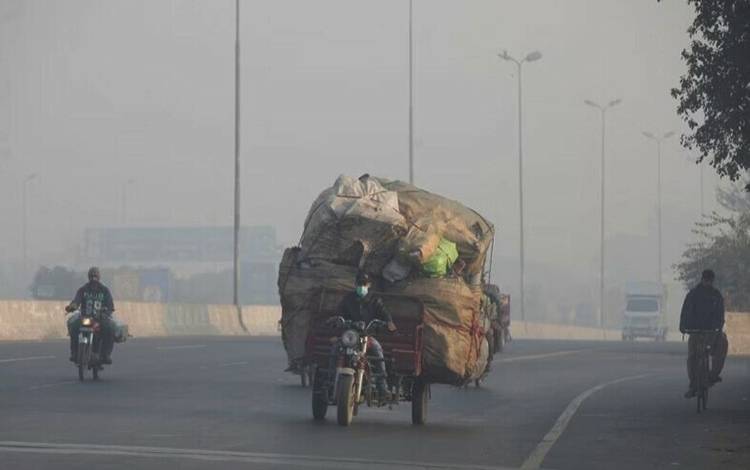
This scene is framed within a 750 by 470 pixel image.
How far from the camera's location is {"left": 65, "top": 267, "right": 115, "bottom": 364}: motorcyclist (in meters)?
28.6

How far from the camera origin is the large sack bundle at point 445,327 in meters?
20.1

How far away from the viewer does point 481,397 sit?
88.3 ft

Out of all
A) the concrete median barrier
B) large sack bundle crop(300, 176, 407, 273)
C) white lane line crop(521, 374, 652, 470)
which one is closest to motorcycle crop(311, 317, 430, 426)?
large sack bundle crop(300, 176, 407, 273)

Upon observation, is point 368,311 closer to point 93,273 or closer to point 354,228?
point 354,228

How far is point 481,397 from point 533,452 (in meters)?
9.73

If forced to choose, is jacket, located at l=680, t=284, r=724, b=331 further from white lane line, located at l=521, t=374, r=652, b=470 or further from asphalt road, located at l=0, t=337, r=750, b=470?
white lane line, located at l=521, t=374, r=652, b=470

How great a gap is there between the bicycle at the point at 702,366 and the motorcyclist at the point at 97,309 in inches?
370

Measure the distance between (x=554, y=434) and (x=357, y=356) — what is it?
2.27m

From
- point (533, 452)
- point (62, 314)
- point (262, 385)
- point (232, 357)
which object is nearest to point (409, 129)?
point (62, 314)

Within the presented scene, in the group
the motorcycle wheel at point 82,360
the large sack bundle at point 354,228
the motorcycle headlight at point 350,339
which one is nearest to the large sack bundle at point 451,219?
the large sack bundle at point 354,228

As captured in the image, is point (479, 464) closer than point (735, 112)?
Yes

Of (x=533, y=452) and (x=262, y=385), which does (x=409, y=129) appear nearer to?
(x=262, y=385)

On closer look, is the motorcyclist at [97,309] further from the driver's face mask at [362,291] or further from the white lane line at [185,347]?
the white lane line at [185,347]

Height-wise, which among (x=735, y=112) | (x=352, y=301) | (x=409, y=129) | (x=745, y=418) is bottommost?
(x=745, y=418)
